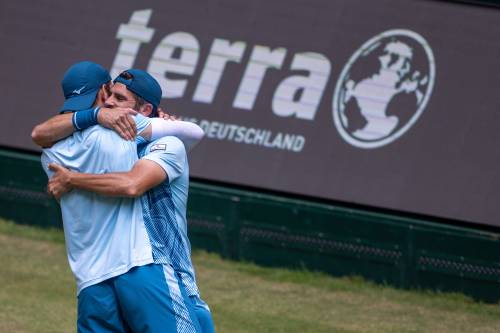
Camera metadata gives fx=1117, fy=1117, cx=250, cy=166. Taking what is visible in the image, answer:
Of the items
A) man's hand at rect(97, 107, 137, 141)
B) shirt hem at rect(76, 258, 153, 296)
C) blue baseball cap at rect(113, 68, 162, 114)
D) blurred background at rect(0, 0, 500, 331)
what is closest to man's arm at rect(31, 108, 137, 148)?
man's hand at rect(97, 107, 137, 141)

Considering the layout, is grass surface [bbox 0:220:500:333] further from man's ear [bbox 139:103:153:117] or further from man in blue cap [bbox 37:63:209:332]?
man's ear [bbox 139:103:153:117]

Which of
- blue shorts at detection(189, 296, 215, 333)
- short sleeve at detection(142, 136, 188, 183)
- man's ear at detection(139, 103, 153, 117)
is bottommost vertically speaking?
blue shorts at detection(189, 296, 215, 333)

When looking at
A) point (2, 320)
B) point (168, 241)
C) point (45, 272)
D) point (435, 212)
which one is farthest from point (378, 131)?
point (168, 241)

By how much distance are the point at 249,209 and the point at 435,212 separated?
1.73 metres

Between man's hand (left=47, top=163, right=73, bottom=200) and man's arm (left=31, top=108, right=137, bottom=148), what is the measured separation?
130mm

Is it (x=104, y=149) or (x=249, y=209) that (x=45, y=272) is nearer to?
(x=249, y=209)

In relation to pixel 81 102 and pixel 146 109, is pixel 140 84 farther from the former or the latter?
pixel 81 102

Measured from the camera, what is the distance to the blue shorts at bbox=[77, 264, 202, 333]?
4.66 metres

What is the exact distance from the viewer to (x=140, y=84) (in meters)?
4.80

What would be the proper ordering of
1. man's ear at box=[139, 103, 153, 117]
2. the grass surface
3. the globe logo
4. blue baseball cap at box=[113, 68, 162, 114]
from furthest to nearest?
the globe logo → the grass surface → man's ear at box=[139, 103, 153, 117] → blue baseball cap at box=[113, 68, 162, 114]

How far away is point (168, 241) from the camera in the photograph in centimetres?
477

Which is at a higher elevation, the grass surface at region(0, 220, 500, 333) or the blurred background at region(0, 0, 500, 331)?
the blurred background at region(0, 0, 500, 331)

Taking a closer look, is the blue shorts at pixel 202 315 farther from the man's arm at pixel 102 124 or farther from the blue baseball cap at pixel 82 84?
the blue baseball cap at pixel 82 84

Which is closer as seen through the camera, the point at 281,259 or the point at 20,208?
the point at 281,259
